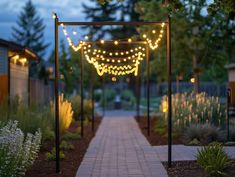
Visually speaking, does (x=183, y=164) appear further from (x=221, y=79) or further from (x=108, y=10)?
(x=108, y=10)

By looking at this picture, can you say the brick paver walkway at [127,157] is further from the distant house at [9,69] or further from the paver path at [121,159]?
the distant house at [9,69]

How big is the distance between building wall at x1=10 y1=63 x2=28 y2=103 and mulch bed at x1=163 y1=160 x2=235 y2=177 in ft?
33.8

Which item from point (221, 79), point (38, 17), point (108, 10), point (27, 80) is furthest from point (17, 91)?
point (38, 17)

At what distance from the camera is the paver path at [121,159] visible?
31.1 feet

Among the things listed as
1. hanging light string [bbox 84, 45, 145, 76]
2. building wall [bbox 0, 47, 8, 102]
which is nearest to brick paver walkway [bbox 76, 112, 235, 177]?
hanging light string [bbox 84, 45, 145, 76]

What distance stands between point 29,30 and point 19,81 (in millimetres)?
53278

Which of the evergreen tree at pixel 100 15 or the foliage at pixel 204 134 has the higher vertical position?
the evergreen tree at pixel 100 15

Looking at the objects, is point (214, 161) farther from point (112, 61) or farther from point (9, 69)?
point (9, 69)

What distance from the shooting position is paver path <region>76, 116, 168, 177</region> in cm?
949

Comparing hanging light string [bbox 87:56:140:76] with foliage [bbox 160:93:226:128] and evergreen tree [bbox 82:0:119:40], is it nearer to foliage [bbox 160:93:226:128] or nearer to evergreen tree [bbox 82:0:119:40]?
foliage [bbox 160:93:226:128]

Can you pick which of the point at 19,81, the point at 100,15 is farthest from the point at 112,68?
the point at 100,15

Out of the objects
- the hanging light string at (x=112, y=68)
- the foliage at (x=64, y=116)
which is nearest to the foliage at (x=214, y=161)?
the foliage at (x=64, y=116)

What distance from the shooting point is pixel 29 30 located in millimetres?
75312

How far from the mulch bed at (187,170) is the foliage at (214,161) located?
15 cm
